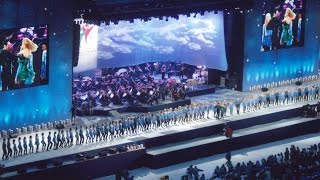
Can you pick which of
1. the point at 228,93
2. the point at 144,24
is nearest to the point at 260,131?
the point at 228,93

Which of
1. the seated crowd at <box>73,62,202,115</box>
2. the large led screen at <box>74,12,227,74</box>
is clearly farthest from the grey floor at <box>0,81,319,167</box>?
the large led screen at <box>74,12,227,74</box>

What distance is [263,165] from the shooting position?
32.7m

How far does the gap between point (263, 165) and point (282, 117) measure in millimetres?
8823

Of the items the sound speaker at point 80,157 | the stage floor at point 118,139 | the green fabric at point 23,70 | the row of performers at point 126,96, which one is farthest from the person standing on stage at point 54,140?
the row of performers at point 126,96

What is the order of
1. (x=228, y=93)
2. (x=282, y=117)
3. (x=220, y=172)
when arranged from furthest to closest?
1. (x=228, y=93)
2. (x=282, y=117)
3. (x=220, y=172)

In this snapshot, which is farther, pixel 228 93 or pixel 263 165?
pixel 228 93

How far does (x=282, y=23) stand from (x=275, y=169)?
50.7 feet

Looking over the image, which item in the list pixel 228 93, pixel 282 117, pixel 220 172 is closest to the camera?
pixel 220 172

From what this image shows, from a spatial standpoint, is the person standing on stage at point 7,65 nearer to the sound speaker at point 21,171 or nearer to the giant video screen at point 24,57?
the giant video screen at point 24,57

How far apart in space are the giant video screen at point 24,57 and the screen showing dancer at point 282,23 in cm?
1364

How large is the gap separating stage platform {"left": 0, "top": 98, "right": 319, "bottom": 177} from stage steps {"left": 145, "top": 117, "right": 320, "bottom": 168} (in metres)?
0.07

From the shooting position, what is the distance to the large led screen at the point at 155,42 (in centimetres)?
4094

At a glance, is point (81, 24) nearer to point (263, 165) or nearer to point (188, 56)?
point (188, 56)

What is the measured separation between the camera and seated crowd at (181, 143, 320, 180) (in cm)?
3088
